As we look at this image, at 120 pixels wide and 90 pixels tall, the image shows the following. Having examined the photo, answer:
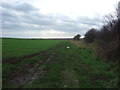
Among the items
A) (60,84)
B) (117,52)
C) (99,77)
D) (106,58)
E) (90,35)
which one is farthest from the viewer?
(90,35)

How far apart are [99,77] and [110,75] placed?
0.66 metres

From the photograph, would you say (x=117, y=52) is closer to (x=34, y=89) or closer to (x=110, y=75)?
(x=110, y=75)

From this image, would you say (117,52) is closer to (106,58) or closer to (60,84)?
(106,58)

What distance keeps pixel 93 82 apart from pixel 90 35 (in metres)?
37.3

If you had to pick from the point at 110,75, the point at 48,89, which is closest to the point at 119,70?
the point at 110,75

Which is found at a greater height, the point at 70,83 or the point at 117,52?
the point at 117,52

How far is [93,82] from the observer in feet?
24.3

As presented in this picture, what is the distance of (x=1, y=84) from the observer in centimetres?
709

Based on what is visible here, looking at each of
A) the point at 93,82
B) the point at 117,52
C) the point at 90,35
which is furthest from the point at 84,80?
the point at 90,35

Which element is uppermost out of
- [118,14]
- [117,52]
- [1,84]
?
[118,14]

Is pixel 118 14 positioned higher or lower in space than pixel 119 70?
higher

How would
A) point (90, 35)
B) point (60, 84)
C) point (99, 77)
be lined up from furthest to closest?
point (90, 35), point (99, 77), point (60, 84)

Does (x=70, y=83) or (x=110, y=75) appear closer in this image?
(x=70, y=83)

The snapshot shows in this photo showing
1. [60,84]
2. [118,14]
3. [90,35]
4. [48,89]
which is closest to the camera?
[48,89]
